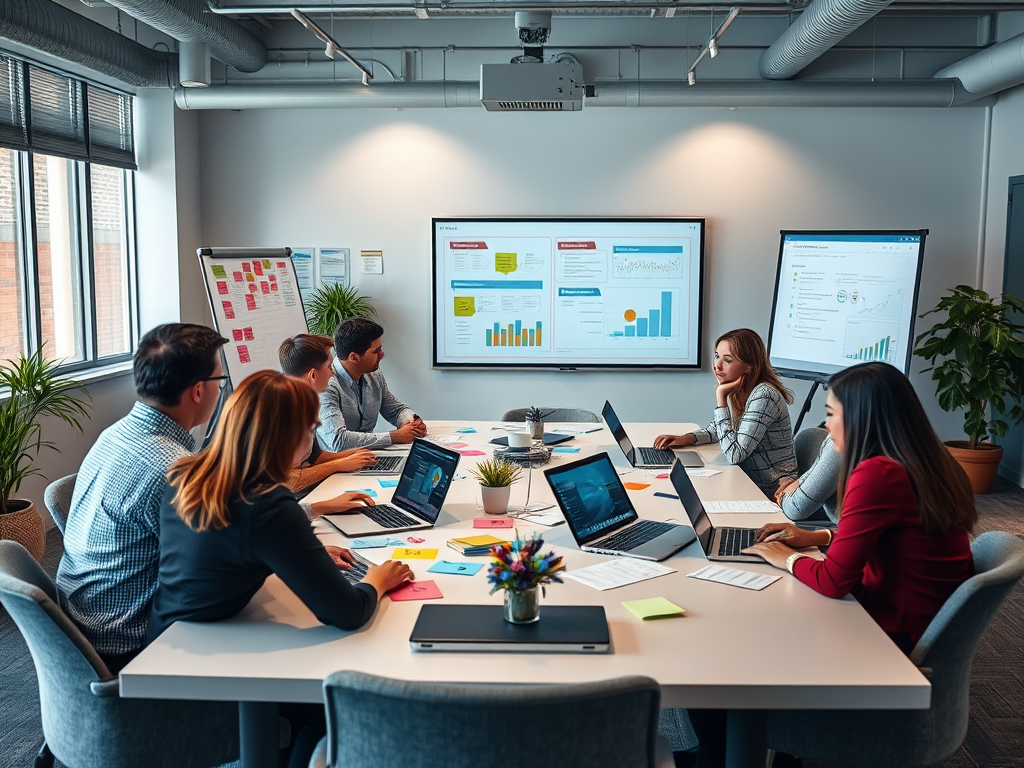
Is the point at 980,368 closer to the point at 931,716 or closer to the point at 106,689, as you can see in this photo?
the point at 931,716

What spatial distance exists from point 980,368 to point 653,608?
468cm

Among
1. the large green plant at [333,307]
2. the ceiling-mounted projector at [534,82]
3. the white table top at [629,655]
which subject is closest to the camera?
the white table top at [629,655]

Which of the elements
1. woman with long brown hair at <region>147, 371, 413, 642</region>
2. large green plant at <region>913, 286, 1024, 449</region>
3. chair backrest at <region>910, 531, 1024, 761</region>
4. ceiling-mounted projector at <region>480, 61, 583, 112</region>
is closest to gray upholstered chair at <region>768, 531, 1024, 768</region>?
chair backrest at <region>910, 531, 1024, 761</region>

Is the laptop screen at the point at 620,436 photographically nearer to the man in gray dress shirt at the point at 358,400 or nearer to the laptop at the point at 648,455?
the laptop at the point at 648,455

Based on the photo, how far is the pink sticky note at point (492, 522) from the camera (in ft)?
9.48

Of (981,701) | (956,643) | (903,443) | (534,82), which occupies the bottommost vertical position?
(981,701)

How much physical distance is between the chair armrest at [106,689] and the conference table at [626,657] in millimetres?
165

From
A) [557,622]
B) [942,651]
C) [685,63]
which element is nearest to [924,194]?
[685,63]

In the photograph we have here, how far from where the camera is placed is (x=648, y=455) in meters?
4.00

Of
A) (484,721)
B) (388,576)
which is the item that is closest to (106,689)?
(388,576)

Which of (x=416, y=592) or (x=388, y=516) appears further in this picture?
(x=388, y=516)

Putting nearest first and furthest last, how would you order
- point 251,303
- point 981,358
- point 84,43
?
point 84,43 < point 251,303 < point 981,358

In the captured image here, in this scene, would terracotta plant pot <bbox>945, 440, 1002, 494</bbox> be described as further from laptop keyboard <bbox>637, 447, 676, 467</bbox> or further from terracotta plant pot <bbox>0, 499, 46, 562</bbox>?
terracotta plant pot <bbox>0, 499, 46, 562</bbox>

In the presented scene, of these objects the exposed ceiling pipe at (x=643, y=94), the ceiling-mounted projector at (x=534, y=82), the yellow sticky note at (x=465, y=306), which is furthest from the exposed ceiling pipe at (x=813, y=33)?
the yellow sticky note at (x=465, y=306)
